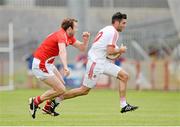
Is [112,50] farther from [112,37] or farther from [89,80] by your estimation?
[89,80]

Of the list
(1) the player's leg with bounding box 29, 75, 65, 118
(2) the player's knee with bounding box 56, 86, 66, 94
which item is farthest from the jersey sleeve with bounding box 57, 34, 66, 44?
(2) the player's knee with bounding box 56, 86, 66, 94

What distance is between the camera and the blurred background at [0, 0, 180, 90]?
38156 mm

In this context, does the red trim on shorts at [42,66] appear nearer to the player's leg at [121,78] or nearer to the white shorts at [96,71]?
the white shorts at [96,71]

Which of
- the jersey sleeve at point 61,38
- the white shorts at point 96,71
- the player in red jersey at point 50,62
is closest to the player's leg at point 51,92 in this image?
the player in red jersey at point 50,62

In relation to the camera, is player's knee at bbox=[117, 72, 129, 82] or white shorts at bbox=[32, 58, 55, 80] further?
player's knee at bbox=[117, 72, 129, 82]

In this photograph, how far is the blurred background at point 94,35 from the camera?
38.2m

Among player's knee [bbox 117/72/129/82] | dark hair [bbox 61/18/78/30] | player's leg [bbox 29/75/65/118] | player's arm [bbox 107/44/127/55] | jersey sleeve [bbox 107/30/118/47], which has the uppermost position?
dark hair [bbox 61/18/78/30]

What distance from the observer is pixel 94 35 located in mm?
39781

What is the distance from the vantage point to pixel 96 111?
22.4 m

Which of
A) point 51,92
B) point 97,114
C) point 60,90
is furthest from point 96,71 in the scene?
point 97,114

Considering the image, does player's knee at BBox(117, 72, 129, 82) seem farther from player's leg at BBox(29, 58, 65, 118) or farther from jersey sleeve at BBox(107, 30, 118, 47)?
player's leg at BBox(29, 58, 65, 118)

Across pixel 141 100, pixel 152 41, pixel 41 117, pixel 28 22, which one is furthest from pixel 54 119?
pixel 28 22

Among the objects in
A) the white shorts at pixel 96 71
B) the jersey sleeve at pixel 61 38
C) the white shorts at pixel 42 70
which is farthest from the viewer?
the white shorts at pixel 96 71

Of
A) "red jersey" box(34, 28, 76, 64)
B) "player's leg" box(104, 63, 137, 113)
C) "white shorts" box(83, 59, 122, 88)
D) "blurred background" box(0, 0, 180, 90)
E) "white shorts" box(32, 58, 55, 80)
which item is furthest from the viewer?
"blurred background" box(0, 0, 180, 90)
